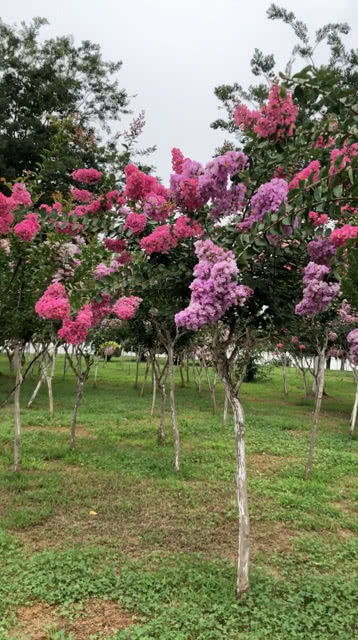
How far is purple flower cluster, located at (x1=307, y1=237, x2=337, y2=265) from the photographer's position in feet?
10.8

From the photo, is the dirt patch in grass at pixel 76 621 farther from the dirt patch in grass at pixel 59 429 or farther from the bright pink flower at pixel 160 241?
the dirt patch in grass at pixel 59 429

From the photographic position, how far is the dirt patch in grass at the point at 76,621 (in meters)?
3.71

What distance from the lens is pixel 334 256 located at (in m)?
3.29

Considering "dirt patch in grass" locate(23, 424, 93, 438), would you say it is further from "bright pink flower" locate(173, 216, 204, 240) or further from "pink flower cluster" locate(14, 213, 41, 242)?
"bright pink flower" locate(173, 216, 204, 240)

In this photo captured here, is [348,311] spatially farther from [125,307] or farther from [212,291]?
[212,291]

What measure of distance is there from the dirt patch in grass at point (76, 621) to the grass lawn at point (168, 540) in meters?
0.01

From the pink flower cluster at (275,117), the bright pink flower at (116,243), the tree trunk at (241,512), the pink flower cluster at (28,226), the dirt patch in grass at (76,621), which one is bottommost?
the dirt patch in grass at (76,621)

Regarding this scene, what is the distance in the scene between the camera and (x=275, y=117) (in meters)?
3.35

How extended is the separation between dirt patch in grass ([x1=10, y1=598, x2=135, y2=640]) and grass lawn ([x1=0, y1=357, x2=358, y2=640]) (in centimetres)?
1

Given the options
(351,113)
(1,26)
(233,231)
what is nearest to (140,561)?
(233,231)

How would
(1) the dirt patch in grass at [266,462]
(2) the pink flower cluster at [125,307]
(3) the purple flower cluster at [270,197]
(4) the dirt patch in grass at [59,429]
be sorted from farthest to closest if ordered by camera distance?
1. (4) the dirt patch in grass at [59,429]
2. (1) the dirt patch in grass at [266,462]
3. (2) the pink flower cluster at [125,307]
4. (3) the purple flower cluster at [270,197]

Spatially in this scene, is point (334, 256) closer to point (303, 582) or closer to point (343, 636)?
point (343, 636)

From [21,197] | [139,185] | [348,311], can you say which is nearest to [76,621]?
[139,185]

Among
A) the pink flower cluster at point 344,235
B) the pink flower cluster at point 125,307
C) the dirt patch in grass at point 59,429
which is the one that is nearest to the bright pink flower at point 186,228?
the pink flower cluster at point 125,307
